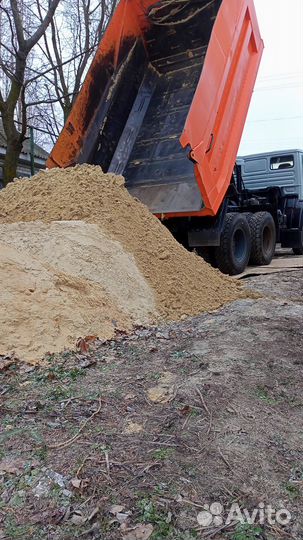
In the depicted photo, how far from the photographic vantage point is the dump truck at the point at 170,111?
6.88 metres

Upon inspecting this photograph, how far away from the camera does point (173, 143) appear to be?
7273 mm

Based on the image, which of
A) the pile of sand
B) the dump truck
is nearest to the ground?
the pile of sand

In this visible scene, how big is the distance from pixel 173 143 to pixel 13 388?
513cm

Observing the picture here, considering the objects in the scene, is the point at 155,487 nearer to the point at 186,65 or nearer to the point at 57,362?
the point at 57,362

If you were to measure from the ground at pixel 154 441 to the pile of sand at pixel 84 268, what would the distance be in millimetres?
Result: 379

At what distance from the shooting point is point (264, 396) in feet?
9.11

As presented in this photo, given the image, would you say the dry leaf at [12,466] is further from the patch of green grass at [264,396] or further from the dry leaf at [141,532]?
the patch of green grass at [264,396]

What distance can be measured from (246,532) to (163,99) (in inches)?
273

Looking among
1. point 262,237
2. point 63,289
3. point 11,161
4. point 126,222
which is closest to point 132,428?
point 63,289

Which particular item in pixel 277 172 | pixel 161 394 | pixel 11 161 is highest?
pixel 11 161

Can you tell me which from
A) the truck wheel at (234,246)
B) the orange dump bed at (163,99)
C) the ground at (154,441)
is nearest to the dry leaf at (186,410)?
the ground at (154,441)

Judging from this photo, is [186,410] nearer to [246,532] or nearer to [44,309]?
[246,532]

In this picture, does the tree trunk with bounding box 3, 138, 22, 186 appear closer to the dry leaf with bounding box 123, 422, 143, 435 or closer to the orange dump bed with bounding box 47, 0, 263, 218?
the orange dump bed with bounding box 47, 0, 263, 218

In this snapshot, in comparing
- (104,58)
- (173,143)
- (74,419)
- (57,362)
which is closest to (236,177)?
(173,143)
